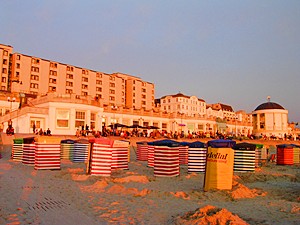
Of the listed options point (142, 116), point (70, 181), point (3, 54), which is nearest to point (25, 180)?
point (70, 181)

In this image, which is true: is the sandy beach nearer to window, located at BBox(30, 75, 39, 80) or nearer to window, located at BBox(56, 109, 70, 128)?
window, located at BBox(56, 109, 70, 128)

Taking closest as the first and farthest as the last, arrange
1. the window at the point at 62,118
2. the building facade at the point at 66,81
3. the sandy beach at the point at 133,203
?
the sandy beach at the point at 133,203 → the window at the point at 62,118 → the building facade at the point at 66,81

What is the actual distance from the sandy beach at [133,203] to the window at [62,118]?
2499 cm

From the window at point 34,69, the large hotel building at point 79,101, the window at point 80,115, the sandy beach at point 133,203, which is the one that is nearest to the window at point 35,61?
the large hotel building at point 79,101

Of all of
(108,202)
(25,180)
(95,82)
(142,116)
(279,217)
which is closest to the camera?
(279,217)

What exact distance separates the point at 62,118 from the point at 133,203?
30.8 metres

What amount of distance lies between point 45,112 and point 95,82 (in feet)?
136

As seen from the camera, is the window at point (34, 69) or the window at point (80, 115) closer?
the window at point (80, 115)

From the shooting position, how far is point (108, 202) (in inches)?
340

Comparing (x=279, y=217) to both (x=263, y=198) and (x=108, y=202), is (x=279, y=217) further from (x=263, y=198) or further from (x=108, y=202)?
(x=108, y=202)

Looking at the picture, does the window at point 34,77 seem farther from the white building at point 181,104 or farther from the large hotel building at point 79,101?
the white building at point 181,104

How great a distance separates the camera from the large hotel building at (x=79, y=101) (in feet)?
122

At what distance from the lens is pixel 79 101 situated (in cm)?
3856

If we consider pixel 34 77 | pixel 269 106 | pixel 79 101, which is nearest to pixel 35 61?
pixel 34 77
